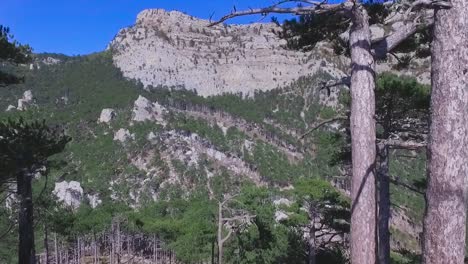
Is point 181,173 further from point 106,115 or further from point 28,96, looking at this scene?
point 28,96

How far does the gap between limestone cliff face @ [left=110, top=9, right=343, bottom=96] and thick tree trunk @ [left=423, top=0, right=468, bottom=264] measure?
139698mm

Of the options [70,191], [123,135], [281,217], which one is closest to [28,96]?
[123,135]

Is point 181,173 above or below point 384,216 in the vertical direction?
below

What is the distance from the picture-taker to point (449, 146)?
338cm

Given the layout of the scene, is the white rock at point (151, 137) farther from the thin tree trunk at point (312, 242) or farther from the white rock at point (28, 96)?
the thin tree trunk at point (312, 242)

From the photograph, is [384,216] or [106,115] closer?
[384,216]

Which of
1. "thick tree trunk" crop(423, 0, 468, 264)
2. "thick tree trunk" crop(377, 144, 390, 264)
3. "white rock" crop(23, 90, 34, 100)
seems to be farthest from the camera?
"white rock" crop(23, 90, 34, 100)

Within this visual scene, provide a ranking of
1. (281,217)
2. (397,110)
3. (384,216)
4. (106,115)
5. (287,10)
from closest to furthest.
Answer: (287,10), (384,216), (397,110), (281,217), (106,115)

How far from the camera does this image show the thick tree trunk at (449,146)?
333 cm

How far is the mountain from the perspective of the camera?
7231 centimetres

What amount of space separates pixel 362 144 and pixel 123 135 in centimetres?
9272

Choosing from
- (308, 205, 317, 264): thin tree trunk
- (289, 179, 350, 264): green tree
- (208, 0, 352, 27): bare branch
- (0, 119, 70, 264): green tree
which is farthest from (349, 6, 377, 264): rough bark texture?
(308, 205, 317, 264): thin tree trunk

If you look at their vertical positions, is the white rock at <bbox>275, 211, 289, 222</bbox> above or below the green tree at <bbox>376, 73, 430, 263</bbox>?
below

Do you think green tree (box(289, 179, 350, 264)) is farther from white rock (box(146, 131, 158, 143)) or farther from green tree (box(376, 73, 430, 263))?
white rock (box(146, 131, 158, 143))
